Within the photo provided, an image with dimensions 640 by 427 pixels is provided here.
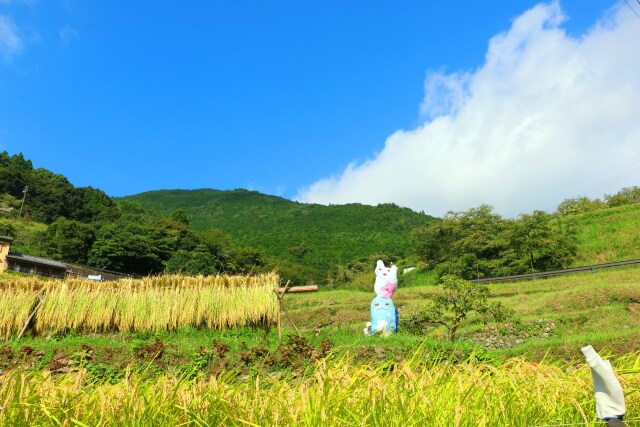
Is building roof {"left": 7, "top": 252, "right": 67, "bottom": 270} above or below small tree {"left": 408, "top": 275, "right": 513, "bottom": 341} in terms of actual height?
above

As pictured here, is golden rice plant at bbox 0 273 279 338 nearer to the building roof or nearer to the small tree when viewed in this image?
the small tree

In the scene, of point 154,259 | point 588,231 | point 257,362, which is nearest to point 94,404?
point 257,362

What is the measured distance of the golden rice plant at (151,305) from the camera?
12.5m

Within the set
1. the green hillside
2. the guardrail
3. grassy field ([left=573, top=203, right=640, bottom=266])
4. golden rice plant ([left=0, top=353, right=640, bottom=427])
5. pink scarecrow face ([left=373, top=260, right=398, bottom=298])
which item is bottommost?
golden rice plant ([left=0, top=353, right=640, bottom=427])

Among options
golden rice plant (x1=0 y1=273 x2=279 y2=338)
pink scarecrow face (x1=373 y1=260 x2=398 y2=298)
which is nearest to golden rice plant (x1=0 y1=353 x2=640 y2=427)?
pink scarecrow face (x1=373 y1=260 x2=398 y2=298)

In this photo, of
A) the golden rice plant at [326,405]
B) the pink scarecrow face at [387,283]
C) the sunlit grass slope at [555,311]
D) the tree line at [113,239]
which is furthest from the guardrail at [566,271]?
the golden rice plant at [326,405]

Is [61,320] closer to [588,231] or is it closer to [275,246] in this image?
[588,231]

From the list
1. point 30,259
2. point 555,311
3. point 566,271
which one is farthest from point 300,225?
point 555,311

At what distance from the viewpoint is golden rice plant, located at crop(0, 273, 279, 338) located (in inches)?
492

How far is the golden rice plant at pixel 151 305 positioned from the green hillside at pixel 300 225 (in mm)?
37290

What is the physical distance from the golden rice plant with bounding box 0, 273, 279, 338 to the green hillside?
122 ft

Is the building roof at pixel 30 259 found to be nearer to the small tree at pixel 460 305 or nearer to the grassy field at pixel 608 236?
the small tree at pixel 460 305

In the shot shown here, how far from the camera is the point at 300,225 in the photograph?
84750mm

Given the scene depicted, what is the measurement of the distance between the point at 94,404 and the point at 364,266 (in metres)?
51.2
